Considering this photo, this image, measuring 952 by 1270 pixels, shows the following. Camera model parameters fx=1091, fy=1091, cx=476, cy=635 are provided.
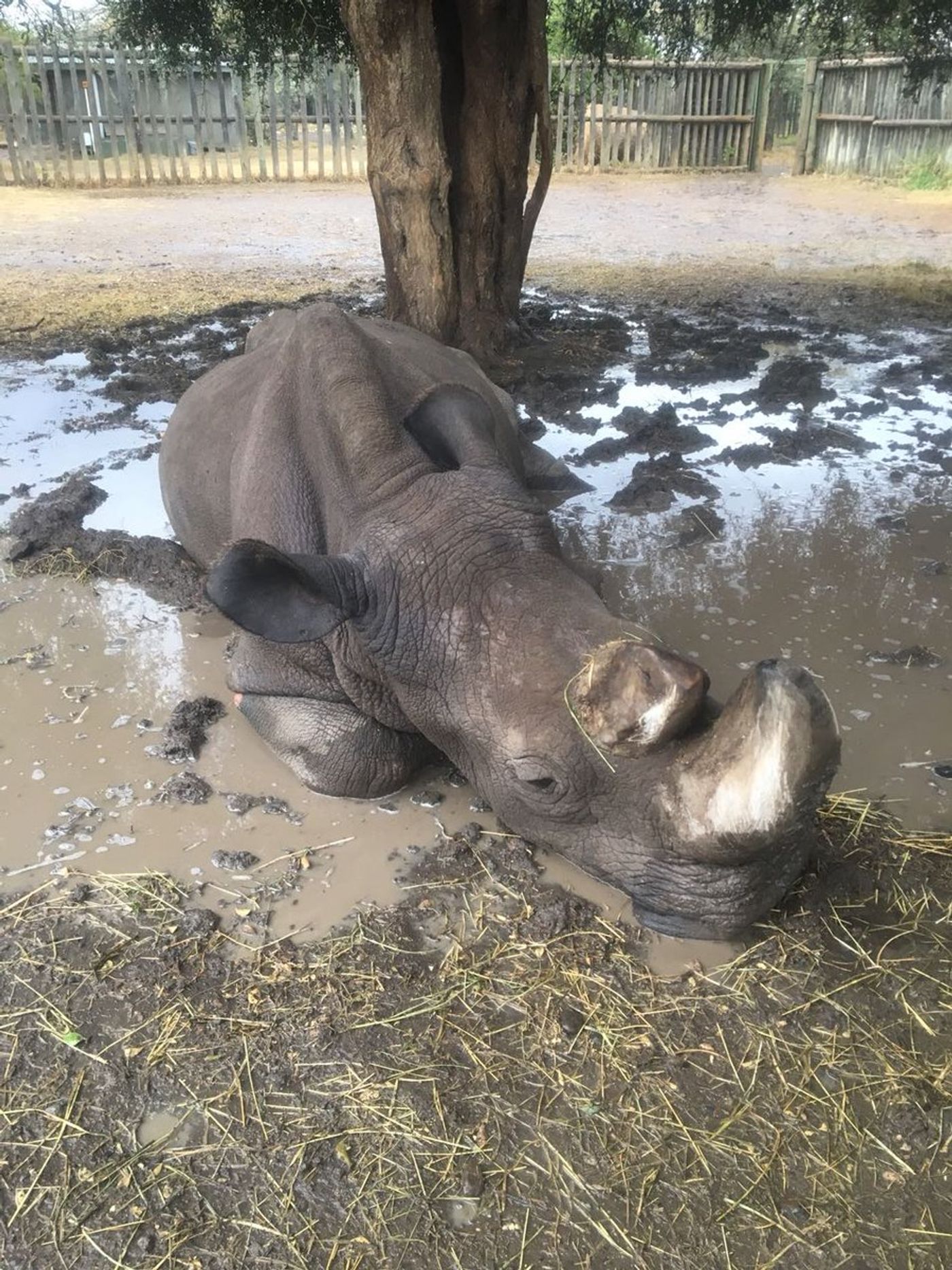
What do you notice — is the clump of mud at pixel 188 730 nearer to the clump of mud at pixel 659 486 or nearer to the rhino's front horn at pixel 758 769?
the rhino's front horn at pixel 758 769

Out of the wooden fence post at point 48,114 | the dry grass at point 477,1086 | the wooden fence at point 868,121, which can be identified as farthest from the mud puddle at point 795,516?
the wooden fence post at point 48,114

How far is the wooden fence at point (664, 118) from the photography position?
78.0 feet

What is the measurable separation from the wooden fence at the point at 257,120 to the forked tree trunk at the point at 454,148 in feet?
43.1

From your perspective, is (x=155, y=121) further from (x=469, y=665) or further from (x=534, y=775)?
(x=534, y=775)

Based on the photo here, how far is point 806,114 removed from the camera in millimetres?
24000

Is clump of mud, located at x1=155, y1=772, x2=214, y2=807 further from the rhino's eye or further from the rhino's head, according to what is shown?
the rhino's eye

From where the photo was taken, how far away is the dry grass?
2.76 m

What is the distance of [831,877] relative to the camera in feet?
12.6

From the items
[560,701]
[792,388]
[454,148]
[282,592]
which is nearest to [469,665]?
[560,701]

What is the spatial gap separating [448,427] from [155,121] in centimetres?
2199

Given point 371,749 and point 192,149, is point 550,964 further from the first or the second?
point 192,149

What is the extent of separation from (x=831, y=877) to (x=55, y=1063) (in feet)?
8.57

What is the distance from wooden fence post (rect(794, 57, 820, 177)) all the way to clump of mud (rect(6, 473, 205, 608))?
22.4 m

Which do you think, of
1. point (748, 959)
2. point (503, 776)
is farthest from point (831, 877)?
point (503, 776)
